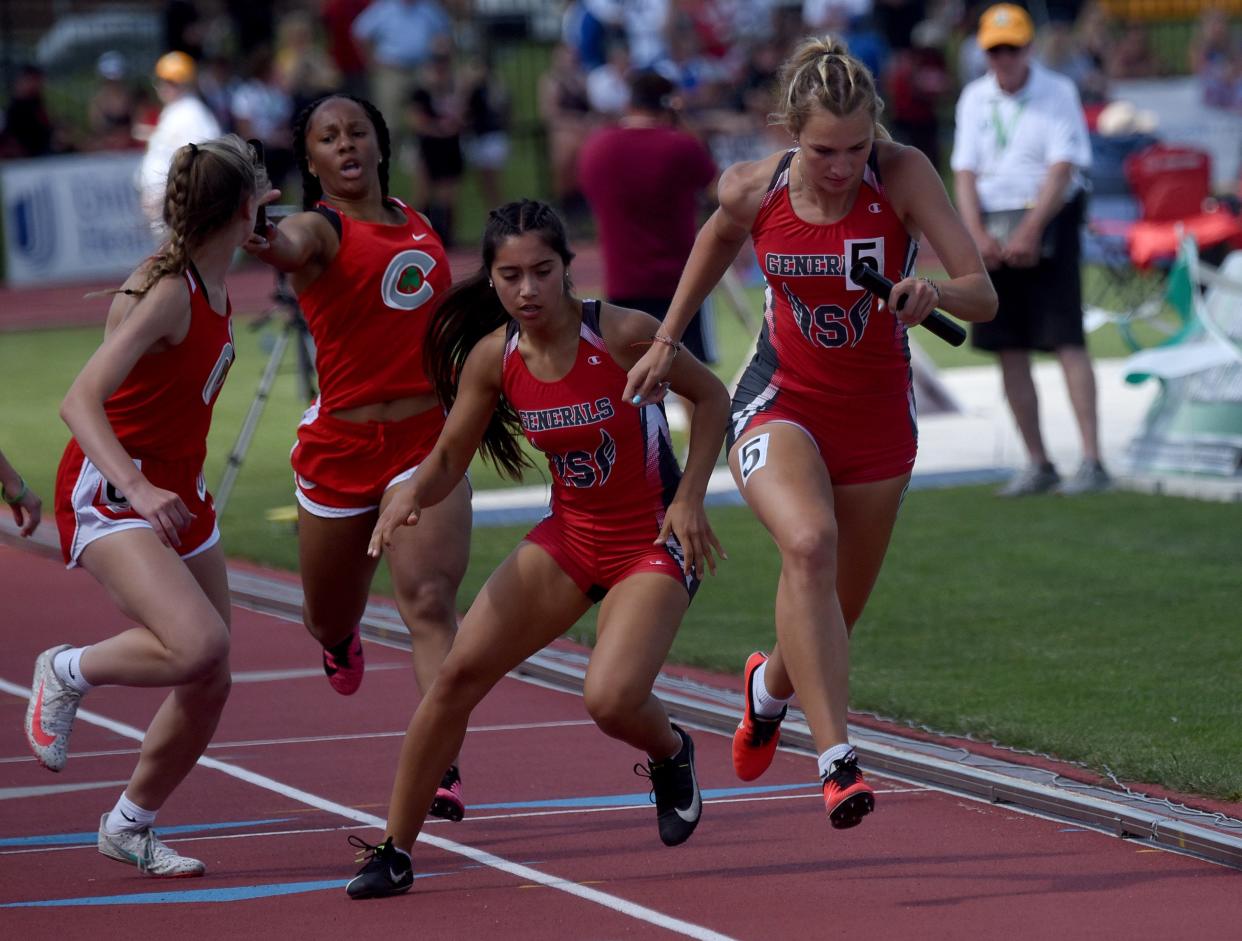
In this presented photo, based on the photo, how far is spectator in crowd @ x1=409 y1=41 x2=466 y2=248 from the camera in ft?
81.6

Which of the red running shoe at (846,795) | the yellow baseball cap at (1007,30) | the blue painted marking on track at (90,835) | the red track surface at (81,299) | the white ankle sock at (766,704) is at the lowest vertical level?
the red track surface at (81,299)

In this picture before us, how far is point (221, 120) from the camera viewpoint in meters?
24.2

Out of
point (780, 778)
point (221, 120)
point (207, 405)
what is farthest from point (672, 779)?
point (221, 120)

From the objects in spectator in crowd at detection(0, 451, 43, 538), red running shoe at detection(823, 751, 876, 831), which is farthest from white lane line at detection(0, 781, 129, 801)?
red running shoe at detection(823, 751, 876, 831)

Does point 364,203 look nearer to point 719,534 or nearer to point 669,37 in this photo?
point 719,534

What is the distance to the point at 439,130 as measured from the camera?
24.9 m

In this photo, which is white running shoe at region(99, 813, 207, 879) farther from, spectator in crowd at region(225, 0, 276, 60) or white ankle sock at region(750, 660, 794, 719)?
spectator in crowd at region(225, 0, 276, 60)

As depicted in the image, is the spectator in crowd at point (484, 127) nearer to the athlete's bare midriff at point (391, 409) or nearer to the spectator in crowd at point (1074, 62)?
the spectator in crowd at point (1074, 62)

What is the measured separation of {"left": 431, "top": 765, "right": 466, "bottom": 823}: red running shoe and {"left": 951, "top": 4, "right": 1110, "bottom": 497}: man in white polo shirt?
6234 millimetres

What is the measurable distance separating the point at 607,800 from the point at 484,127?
65.9 ft

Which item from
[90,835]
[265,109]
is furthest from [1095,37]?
[90,835]

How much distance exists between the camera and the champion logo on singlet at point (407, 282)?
674 centimetres

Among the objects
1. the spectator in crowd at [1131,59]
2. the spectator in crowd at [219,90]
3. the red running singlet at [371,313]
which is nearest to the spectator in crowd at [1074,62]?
the spectator in crowd at [1131,59]

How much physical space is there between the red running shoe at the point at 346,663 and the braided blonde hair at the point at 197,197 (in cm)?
182
